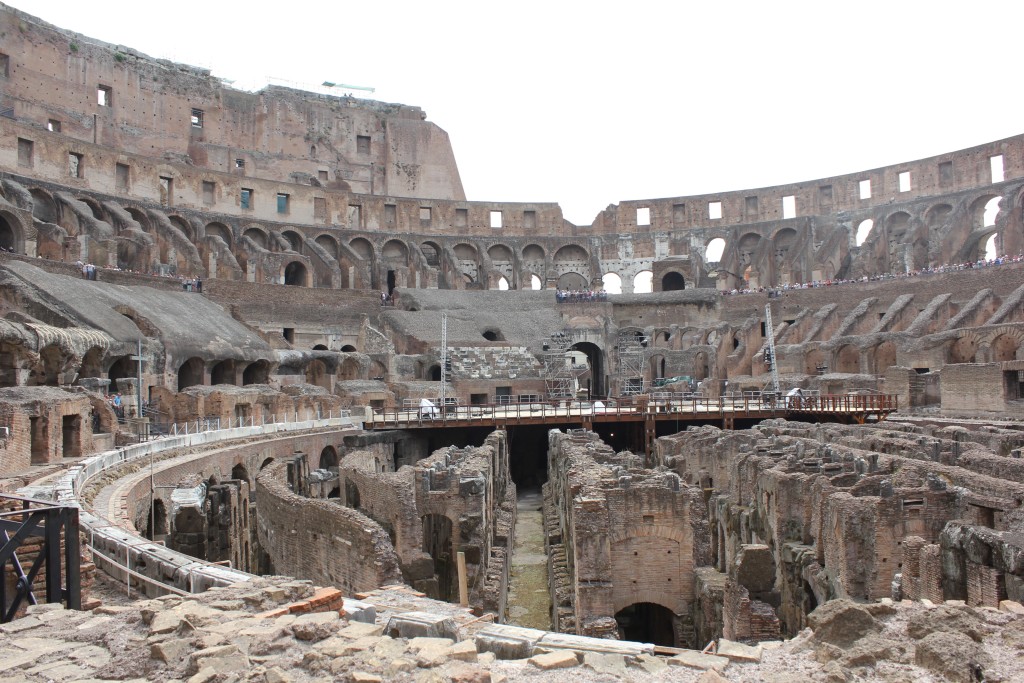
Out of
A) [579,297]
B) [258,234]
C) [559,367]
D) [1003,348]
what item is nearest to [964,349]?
[1003,348]

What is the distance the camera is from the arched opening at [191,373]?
33625 mm

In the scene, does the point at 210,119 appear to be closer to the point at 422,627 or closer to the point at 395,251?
the point at 395,251

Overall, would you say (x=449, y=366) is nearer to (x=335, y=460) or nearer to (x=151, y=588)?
(x=335, y=460)

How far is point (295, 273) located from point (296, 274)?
0.09m

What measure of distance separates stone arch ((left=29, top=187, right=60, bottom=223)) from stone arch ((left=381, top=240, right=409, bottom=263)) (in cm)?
2159

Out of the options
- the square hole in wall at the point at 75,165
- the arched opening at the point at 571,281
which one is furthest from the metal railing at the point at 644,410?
the square hole in wall at the point at 75,165

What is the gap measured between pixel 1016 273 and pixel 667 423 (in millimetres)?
19453

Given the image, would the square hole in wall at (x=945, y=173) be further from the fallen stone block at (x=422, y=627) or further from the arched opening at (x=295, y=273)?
the fallen stone block at (x=422, y=627)

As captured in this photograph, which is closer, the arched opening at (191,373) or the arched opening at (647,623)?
the arched opening at (647,623)

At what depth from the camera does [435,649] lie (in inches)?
221

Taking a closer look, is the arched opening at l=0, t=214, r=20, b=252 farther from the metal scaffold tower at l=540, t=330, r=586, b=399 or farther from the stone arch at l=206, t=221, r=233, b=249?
the metal scaffold tower at l=540, t=330, r=586, b=399

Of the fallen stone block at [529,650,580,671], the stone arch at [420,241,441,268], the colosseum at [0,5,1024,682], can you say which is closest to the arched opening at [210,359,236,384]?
the colosseum at [0,5,1024,682]

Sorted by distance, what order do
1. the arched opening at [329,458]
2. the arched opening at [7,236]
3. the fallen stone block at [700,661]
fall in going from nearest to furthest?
the fallen stone block at [700,661] → the arched opening at [329,458] → the arched opening at [7,236]

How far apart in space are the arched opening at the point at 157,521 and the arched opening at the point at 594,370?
33459mm
